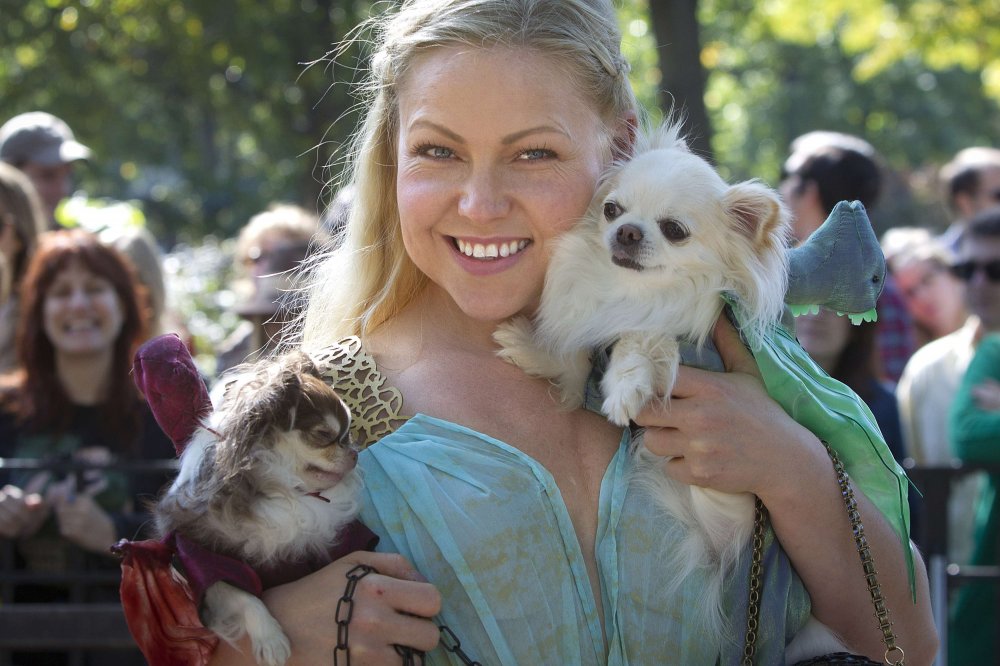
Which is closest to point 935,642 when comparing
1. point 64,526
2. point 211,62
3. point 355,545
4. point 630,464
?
point 630,464

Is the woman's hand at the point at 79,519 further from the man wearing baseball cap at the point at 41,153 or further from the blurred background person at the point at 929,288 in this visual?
the blurred background person at the point at 929,288

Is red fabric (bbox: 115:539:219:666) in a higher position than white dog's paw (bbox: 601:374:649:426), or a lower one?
lower

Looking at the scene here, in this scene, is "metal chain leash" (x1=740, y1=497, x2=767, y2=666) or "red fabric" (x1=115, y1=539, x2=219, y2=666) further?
"metal chain leash" (x1=740, y1=497, x2=767, y2=666)

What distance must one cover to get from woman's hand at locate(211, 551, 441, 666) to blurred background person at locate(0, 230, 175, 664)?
240 cm

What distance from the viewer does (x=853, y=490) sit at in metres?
2.20

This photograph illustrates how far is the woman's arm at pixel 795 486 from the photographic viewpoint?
214 cm

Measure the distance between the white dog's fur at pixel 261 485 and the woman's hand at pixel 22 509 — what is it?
8.10 ft

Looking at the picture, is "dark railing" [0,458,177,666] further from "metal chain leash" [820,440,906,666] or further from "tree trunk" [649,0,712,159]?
"tree trunk" [649,0,712,159]

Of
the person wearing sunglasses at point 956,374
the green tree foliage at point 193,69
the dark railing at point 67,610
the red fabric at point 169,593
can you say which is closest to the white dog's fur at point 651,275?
the red fabric at point 169,593

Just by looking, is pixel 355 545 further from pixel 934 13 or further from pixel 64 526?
pixel 934 13

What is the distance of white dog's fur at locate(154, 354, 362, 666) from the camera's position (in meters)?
1.86

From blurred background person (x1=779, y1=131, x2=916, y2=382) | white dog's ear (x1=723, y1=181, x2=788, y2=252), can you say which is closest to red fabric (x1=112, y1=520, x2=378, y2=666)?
white dog's ear (x1=723, y1=181, x2=788, y2=252)

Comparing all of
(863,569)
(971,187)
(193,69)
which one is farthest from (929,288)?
(193,69)

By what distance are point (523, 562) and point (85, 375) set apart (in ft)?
9.98
